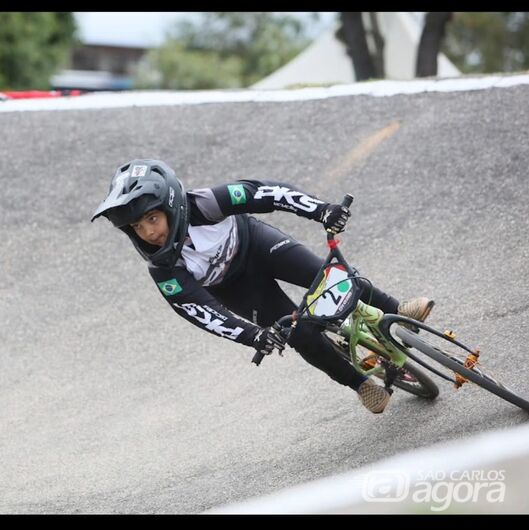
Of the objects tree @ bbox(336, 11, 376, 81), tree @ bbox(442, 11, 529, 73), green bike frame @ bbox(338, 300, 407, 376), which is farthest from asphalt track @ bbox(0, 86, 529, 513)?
tree @ bbox(442, 11, 529, 73)

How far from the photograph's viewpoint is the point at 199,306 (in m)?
5.64

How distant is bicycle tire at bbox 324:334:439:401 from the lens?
6.30 m

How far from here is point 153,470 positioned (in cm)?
675

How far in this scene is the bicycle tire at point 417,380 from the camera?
630cm

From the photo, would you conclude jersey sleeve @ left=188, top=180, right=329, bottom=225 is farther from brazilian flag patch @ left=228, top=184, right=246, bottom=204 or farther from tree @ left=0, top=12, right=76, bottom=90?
tree @ left=0, top=12, right=76, bottom=90

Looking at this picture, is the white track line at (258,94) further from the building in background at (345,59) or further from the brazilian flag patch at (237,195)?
the building in background at (345,59)

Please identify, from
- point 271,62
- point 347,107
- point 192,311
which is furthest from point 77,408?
point 271,62

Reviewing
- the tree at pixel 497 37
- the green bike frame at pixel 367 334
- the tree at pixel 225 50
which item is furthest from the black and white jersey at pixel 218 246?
the tree at pixel 225 50

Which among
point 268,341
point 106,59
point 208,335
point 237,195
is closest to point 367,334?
point 268,341

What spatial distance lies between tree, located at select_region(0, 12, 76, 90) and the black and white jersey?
26.3 meters

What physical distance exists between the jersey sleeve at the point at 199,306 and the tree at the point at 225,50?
160 ft

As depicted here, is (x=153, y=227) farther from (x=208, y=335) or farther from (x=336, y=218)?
(x=208, y=335)

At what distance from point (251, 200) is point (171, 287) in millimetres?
761

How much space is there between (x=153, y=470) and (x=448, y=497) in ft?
10.7
